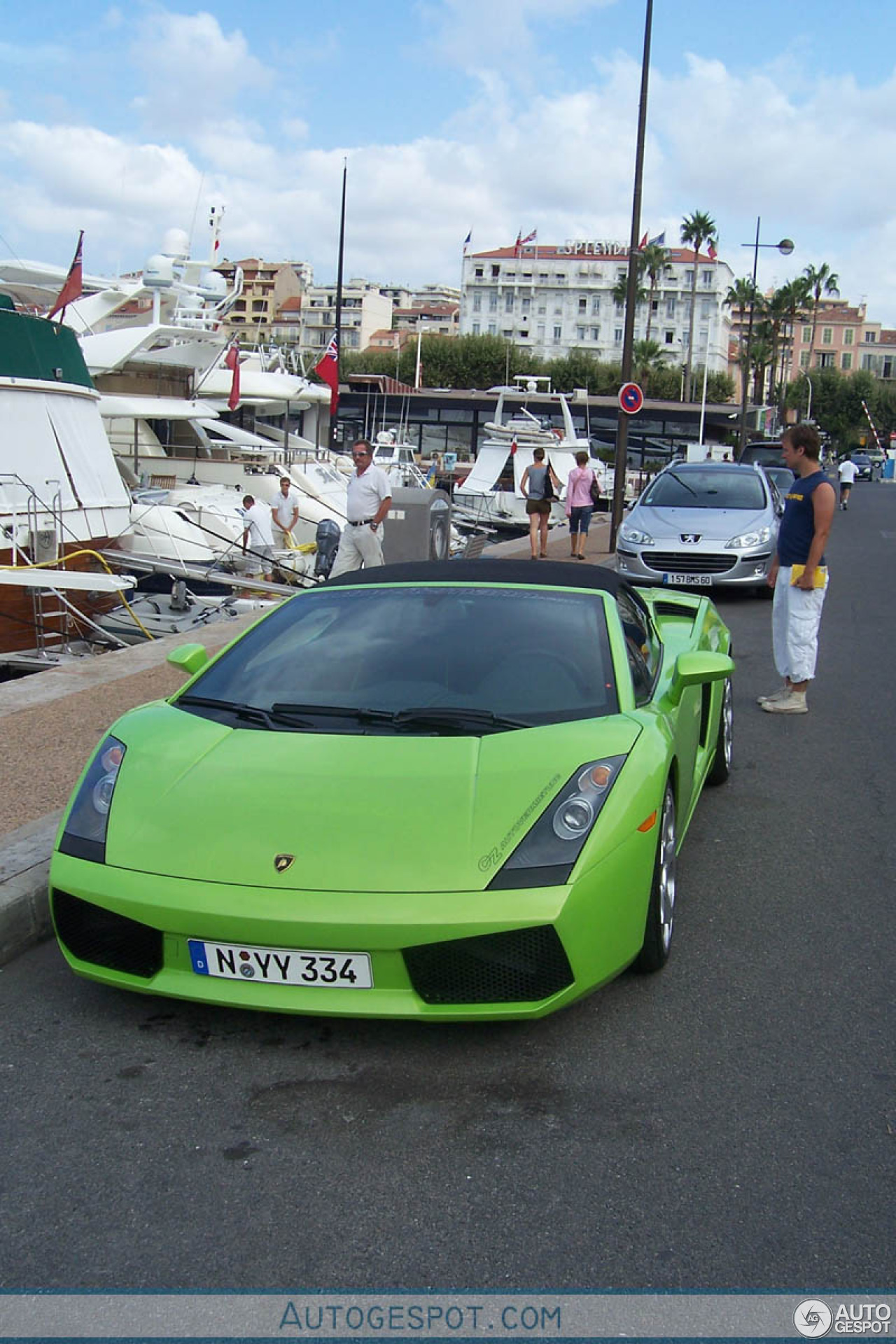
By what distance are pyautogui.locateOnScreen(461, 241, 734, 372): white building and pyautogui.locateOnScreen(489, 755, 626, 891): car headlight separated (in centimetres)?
14036

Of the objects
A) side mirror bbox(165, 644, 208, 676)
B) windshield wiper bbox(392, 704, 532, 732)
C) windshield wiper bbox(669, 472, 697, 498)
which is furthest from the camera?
windshield wiper bbox(669, 472, 697, 498)

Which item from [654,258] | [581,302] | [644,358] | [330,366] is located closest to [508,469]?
[330,366]

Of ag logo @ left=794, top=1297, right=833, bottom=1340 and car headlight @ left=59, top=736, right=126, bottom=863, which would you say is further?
car headlight @ left=59, top=736, right=126, bottom=863

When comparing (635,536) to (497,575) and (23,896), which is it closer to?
(497,575)

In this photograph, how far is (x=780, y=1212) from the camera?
2.80 metres

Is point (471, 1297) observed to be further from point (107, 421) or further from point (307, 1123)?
point (107, 421)

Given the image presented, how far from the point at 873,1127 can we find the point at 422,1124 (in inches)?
46.4

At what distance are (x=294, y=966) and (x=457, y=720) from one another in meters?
1.10

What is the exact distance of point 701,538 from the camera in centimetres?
1426

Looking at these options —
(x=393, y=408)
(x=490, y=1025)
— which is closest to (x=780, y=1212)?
(x=490, y=1025)

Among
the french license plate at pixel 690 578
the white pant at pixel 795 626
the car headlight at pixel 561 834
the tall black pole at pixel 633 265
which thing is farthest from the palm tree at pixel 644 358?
the car headlight at pixel 561 834

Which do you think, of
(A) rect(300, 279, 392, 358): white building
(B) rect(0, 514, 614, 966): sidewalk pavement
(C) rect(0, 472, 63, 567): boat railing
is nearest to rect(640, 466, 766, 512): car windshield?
(B) rect(0, 514, 614, 966): sidewalk pavement

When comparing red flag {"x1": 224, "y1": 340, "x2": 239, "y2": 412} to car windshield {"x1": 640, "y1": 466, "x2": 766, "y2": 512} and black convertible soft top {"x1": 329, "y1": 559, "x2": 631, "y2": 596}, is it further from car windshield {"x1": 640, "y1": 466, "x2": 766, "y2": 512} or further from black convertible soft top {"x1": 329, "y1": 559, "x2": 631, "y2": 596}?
black convertible soft top {"x1": 329, "y1": 559, "x2": 631, "y2": 596}

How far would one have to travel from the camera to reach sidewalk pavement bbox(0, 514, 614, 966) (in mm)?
4465
